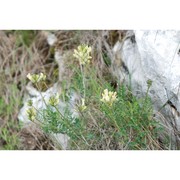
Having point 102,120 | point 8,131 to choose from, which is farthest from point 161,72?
point 8,131

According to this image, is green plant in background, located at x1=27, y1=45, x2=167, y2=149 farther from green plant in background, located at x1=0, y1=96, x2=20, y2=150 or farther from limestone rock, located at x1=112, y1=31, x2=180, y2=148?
green plant in background, located at x1=0, y1=96, x2=20, y2=150

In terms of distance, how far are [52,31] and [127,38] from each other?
2.11 feet

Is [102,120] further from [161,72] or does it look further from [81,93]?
[161,72]

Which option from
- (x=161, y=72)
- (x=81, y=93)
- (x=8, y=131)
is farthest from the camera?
(x=8, y=131)

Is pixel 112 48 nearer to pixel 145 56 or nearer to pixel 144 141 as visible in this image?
pixel 145 56

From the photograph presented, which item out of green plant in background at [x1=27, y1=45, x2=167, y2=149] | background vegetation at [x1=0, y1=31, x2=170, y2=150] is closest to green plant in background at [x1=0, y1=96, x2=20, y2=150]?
background vegetation at [x1=0, y1=31, x2=170, y2=150]

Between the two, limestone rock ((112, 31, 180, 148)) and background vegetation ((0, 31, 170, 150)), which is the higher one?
limestone rock ((112, 31, 180, 148))

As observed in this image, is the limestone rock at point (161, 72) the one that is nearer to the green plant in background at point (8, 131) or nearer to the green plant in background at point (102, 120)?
the green plant in background at point (102, 120)

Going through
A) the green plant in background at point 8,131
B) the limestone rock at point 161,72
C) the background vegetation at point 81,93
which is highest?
the limestone rock at point 161,72

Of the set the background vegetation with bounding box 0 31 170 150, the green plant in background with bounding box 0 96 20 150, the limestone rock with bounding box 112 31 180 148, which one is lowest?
the green plant in background with bounding box 0 96 20 150

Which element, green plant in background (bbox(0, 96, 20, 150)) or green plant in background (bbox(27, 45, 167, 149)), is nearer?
green plant in background (bbox(27, 45, 167, 149))

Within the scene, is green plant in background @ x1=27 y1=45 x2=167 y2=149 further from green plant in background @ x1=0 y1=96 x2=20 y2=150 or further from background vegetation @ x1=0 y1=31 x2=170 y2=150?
green plant in background @ x1=0 y1=96 x2=20 y2=150

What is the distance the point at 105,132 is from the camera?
2414mm

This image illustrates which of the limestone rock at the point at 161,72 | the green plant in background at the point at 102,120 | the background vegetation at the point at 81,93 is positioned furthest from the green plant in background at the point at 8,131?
the limestone rock at the point at 161,72
